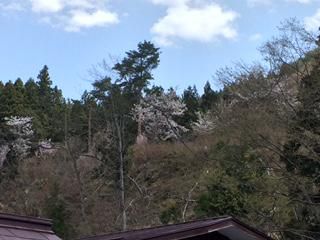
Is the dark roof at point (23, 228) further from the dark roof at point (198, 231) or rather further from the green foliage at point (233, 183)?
the green foliage at point (233, 183)

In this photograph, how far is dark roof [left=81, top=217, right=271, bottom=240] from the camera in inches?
277

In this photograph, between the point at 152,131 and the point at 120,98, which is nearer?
the point at 120,98

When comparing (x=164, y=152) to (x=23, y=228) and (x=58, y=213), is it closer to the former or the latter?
(x=58, y=213)

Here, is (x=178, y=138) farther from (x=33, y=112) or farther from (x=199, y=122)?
(x=33, y=112)

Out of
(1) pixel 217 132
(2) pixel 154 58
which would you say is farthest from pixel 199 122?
(1) pixel 217 132

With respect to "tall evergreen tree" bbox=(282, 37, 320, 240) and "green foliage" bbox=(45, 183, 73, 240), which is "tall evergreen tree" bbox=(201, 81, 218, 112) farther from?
"tall evergreen tree" bbox=(282, 37, 320, 240)

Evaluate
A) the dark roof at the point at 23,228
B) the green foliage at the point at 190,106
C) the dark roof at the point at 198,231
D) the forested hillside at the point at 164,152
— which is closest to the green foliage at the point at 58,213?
the forested hillside at the point at 164,152

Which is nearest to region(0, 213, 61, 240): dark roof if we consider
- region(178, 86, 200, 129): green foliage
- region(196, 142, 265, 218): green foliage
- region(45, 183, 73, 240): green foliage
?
region(196, 142, 265, 218): green foliage

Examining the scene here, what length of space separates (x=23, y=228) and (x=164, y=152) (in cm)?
2760

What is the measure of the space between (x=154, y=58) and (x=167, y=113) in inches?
168

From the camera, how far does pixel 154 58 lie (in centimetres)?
4091

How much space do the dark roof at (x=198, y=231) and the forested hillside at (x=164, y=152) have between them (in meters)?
10.2

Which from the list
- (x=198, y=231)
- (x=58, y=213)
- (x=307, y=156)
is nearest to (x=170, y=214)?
(x=58, y=213)

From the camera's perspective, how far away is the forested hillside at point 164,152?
18.6 m
